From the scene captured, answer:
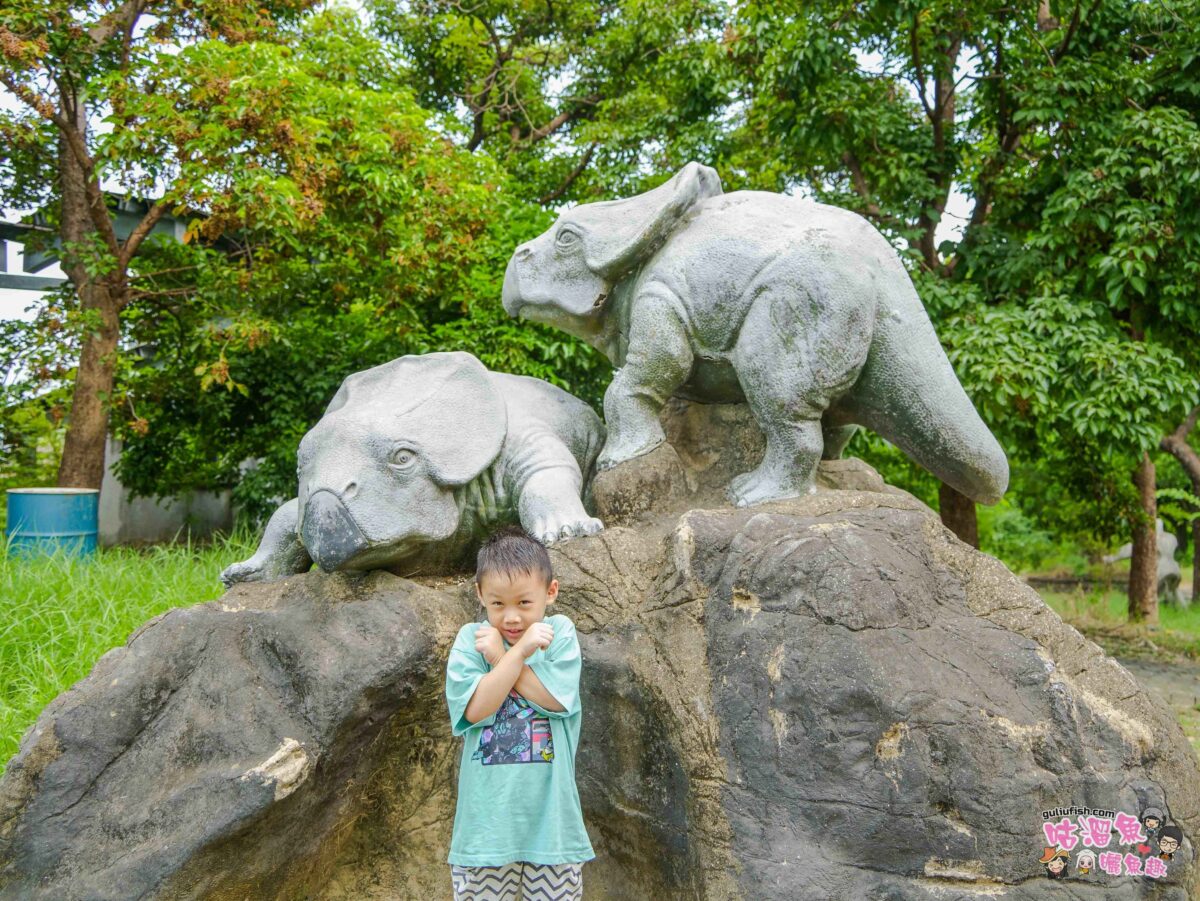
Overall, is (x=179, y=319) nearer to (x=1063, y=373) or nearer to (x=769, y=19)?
(x=769, y=19)

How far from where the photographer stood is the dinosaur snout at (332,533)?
96.0 inches

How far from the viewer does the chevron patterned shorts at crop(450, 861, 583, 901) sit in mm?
1934

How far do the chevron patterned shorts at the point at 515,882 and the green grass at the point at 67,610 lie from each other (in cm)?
236

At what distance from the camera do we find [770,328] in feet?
8.54

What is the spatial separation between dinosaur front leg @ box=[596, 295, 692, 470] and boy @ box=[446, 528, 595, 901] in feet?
3.07

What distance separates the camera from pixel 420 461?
2596 mm

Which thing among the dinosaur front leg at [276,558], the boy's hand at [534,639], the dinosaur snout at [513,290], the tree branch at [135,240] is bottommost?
the dinosaur front leg at [276,558]

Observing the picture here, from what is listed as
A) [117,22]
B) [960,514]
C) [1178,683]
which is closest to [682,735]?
[960,514]

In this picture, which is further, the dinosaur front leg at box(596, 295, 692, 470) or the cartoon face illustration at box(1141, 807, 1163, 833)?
the dinosaur front leg at box(596, 295, 692, 470)

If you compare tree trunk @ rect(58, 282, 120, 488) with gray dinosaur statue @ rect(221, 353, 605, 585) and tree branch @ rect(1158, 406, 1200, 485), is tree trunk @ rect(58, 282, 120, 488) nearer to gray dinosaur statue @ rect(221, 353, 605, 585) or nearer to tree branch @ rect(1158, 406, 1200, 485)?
gray dinosaur statue @ rect(221, 353, 605, 585)

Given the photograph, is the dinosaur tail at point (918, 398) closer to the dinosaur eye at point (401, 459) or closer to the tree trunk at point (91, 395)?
the dinosaur eye at point (401, 459)

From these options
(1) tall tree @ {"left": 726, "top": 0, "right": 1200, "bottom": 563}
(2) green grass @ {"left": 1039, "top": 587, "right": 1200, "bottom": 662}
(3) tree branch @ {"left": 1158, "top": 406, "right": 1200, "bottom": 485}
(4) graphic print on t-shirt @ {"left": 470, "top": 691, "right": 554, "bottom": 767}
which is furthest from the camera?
(2) green grass @ {"left": 1039, "top": 587, "right": 1200, "bottom": 662}

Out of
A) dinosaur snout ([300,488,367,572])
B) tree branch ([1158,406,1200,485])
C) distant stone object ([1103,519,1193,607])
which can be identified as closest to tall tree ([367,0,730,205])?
tree branch ([1158,406,1200,485])

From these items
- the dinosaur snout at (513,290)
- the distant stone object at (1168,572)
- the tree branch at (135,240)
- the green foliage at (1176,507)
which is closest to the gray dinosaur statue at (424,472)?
the dinosaur snout at (513,290)
